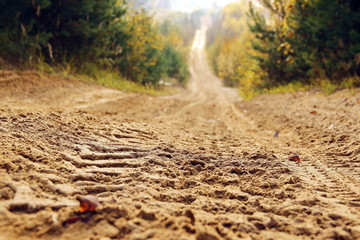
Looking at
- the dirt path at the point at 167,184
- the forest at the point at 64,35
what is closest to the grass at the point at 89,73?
the forest at the point at 64,35

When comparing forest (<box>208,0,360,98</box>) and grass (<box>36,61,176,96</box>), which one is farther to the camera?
grass (<box>36,61,176,96</box>)

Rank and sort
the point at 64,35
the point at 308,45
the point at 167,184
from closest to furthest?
the point at 167,184 → the point at 308,45 → the point at 64,35

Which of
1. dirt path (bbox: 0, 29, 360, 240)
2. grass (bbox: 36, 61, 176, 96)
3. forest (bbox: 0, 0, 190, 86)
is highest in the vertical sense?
forest (bbox: 0, 0, 190, 86)

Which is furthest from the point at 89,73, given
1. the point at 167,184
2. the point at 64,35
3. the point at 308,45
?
the point at 167,184

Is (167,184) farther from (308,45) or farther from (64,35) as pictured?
(64,35)

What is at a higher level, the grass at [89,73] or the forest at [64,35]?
the forest at [64,35]

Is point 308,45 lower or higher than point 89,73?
higher

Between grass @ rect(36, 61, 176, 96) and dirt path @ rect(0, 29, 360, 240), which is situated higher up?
grass @ rect(36, 61, 176, 96)

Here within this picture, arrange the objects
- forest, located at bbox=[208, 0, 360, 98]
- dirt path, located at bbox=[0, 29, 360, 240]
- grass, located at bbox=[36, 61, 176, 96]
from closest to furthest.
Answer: dirt path, located at bbox=[0, 29, 360, 240] → forest, located at bbox=[208, 0, 360, 98] → grass, located at bbox=[36, 61, 176, 96]

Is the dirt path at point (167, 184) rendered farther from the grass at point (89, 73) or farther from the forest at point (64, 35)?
the forest at point (64, 35)

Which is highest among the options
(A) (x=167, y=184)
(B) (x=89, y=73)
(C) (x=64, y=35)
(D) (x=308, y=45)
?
(C) (x=64, y=35)

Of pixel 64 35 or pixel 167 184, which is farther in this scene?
pixel 64 35

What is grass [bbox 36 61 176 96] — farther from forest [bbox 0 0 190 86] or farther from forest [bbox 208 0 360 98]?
forest [bbox 208 0 360 98]

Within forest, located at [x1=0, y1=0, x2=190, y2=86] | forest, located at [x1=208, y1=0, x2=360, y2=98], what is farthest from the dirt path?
forest, located at [x1=0, y1=0, x2=190, y2=86]
